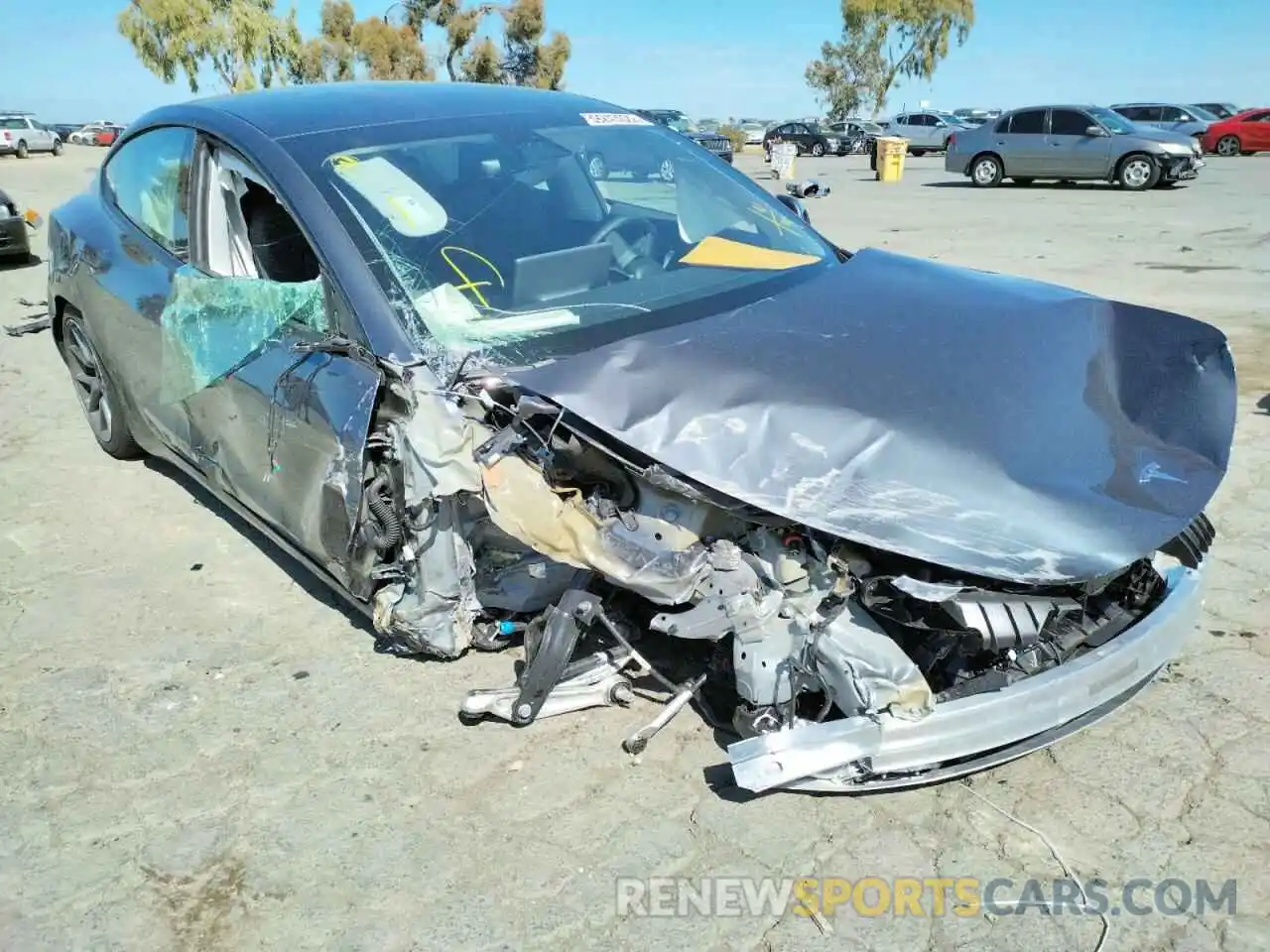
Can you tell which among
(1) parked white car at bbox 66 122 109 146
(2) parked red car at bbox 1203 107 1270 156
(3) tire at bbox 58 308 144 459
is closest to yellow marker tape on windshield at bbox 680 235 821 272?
(3) tire at bbox 58 308 144 459

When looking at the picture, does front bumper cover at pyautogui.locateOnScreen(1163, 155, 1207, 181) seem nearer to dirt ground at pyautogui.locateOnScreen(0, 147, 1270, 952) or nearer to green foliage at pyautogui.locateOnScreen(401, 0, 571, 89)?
dirt ground at pyautogui.locateOnScreen(0, 147, 1270, 952)

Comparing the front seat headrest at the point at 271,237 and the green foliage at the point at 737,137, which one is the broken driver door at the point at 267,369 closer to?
the front seat headrest at the point at 271,237

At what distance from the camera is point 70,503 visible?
4629mm

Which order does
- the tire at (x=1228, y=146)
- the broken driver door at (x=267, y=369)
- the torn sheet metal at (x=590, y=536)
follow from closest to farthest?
the torn sheet metal at (x=590, y=536)
the broken driver door at (x=267, y=369)
the tire at (x=1228, y=146)

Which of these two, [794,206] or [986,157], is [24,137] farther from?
[794,206]

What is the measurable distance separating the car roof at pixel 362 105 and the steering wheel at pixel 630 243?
620 mm

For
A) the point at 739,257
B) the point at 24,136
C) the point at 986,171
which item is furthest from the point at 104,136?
the point at 739,257

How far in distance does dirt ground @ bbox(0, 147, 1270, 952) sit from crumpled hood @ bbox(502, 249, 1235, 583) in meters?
0.77

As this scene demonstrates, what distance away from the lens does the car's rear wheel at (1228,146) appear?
94.1 feet

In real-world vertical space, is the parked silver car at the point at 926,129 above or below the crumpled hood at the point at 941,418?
above

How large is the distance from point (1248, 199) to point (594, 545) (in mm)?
17543

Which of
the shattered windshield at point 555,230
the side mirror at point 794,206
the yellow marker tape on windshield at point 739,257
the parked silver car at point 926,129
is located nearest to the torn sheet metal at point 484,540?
the shattered windshield at point 555,230

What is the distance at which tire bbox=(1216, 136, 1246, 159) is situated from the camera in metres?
28.7

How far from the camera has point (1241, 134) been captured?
28562 millimetres
